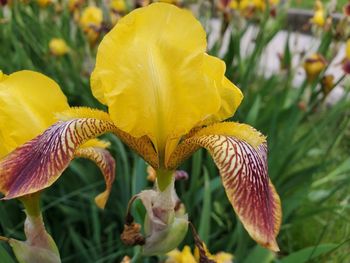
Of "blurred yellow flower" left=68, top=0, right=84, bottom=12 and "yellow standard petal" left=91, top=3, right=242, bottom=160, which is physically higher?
"yellow standard petal" left=91, top=3, right=242, bottom=160

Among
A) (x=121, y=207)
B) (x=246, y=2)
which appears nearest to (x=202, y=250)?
(x=121, y=207)

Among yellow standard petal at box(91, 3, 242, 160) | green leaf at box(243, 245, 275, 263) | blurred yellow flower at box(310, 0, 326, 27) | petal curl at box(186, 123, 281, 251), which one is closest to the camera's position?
petal curl at box(186, 123, 281, 251)

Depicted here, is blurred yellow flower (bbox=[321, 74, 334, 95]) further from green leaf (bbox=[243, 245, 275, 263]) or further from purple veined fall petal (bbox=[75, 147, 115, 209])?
purple veined fall petal (bbox=[75, 147, 115, 209])

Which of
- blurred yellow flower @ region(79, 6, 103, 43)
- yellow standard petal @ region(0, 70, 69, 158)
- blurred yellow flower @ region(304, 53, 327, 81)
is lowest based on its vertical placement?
blurred yellow flower @ region(304, 53, 327, 81)

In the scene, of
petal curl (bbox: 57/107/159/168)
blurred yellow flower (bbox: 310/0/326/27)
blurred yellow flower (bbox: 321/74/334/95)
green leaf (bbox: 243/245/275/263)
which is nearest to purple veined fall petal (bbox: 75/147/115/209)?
petal curl (bbox: 57/107/159/168)

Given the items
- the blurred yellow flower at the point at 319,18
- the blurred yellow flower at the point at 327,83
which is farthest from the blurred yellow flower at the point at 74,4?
the blurred yellow flower at the point at 327,83

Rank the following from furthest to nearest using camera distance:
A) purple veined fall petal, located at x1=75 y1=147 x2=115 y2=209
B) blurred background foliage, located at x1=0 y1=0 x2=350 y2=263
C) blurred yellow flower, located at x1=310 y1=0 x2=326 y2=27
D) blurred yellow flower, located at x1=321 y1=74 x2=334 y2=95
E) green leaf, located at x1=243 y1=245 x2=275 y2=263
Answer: blurred yellow flower, located at x1=310 y1=0 x2=326 y2=27, blurred yellow flower, located at x1=321 y1=74 x2=334 y2=95, blurred background foliage, located at x1=0 y1=0 x2=350 y2=263, green leaf, located at x1=243 y1=245 x2=275 y2=263, purple veined fall petal, located at x1=75 y1=147 x2=115 y2=209

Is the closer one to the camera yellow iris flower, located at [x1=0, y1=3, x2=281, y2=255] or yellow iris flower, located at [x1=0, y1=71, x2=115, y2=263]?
yellow iris flower, located at [x1=0, y1=3, x2=281, y2=255]
